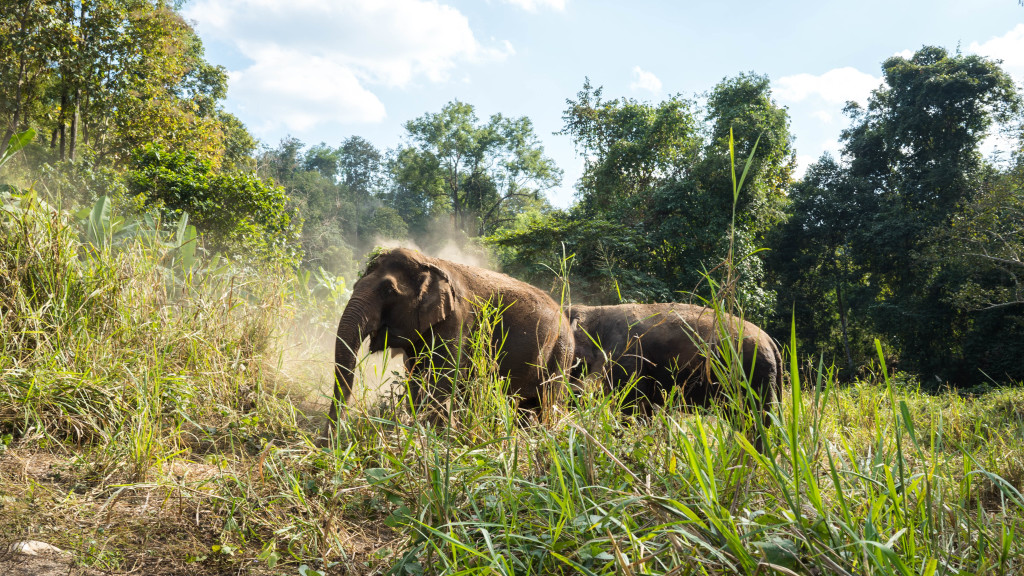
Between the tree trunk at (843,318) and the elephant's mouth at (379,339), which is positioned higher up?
the elephant's mouth at (379,339)

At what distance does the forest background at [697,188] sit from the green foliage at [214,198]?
1.8 inches

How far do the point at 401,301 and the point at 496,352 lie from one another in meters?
1.09

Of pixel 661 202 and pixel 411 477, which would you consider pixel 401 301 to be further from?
pixel 661 202

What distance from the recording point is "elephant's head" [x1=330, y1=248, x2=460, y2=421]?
4.19 m

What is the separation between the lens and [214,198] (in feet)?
39.8

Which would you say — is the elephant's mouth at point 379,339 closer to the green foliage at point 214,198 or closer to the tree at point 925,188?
the green foliage at point 214,198

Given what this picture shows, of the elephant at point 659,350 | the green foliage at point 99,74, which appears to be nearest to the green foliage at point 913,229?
the elephant at point 659,350

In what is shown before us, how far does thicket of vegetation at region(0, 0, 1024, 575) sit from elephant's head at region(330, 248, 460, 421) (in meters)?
0.60

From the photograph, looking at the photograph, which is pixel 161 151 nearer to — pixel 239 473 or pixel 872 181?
pixel 239 473

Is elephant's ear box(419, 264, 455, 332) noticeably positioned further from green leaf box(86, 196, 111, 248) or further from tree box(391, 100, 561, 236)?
tree box(391, 100, 561, 236)

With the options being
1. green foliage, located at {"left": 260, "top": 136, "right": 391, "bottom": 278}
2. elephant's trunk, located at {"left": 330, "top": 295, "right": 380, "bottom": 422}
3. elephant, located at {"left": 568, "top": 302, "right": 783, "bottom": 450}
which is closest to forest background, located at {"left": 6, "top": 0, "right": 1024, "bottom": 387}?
elephant, located at {"left": 568, "top": 302, "right": 783, "bottom": 450}

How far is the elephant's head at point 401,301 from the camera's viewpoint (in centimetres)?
419

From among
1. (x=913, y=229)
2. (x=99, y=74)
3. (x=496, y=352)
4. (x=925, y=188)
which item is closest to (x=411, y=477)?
(x=496, y=352)

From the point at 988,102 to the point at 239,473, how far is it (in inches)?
1151
